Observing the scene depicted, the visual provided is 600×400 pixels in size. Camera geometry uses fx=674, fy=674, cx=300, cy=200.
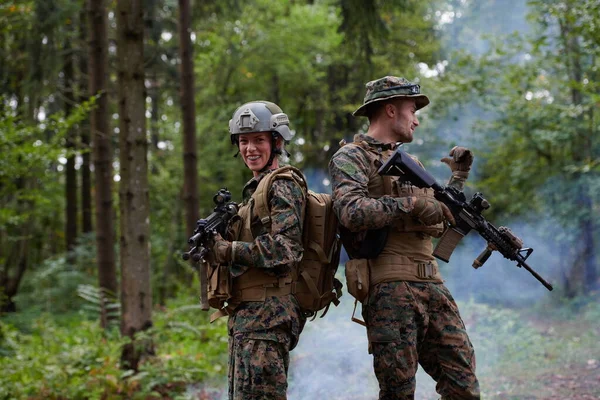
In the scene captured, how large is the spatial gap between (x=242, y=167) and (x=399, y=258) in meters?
14.9

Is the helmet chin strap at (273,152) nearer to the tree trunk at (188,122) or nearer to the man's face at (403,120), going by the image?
the man's face at (403,120)

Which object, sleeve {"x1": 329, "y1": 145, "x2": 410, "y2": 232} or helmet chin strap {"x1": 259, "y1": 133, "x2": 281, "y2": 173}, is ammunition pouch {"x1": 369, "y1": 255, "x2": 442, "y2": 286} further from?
helmet chin strap {"x1": 259, "y1": 133, "x2": 281, "y2": 173}

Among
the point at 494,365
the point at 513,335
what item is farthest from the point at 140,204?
the point at 513,335

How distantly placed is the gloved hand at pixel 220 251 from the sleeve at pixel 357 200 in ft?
2.21

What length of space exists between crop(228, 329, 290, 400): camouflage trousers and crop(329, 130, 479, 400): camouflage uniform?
22.5 inches

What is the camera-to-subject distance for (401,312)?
395cm

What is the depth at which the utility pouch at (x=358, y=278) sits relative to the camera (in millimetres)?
3988

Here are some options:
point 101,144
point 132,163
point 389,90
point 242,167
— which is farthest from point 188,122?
point 389,90

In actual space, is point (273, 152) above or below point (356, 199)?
above

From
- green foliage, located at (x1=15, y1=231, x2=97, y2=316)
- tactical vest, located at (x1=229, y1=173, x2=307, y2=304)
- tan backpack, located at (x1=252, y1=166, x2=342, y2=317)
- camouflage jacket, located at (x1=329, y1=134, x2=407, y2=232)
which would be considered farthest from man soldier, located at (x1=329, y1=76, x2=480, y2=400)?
green foliage, located at (x1=15, y1=231, x2=97, y2=316)

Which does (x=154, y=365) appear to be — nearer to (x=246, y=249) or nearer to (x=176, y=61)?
(x=246, y=249)

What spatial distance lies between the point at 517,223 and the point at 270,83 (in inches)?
364

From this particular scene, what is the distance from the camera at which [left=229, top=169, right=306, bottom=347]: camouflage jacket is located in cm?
385

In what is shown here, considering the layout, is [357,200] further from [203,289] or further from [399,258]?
[203,289]
